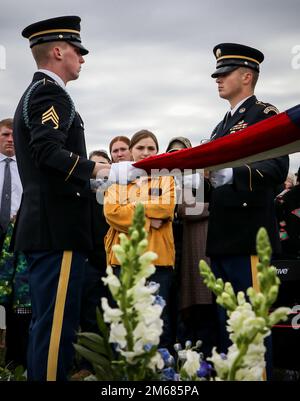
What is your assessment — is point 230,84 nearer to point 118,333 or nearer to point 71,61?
point 71,61

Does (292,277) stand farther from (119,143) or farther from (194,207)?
(119,143)

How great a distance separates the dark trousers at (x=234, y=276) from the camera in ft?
12.3

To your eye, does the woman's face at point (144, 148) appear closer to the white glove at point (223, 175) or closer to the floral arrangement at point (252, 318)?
the white glove at point (223, 175)

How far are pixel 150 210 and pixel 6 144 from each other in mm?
1880

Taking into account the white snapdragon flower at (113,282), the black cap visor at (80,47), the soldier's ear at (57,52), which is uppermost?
the black cap visor at (80,47)

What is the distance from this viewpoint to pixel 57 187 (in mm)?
3338

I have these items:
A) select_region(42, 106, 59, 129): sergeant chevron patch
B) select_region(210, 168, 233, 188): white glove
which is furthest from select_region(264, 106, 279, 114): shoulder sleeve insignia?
select_region(42, 106, 59, 129): sergeant chevron patch

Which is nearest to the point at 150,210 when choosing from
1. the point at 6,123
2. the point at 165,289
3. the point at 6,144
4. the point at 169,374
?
the point at 165,289

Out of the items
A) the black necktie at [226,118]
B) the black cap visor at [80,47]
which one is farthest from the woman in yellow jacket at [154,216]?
the black cap visor at [80,47]

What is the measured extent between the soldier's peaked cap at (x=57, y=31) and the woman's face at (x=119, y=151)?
2.53 metres

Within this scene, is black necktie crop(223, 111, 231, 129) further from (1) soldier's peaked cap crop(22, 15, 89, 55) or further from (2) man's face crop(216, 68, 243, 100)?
(1) soldier's peaked cap crop(22, 15, 89, 55)
